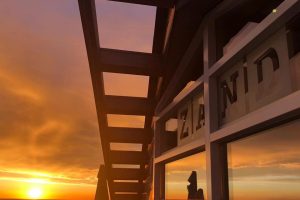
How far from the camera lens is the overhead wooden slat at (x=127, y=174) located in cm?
646

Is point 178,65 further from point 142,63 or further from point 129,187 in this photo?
point 129,187

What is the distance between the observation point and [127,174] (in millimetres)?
6535

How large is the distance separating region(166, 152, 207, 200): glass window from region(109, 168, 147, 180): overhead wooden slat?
2.14 meters

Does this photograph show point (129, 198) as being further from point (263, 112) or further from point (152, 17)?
point (263, 112)

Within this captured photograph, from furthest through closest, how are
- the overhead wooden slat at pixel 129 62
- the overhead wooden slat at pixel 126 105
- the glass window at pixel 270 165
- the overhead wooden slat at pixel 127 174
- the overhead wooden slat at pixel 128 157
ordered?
1. the overhead wooden slat at pixel 127 174
2. the overhead wooden slat at pixel 128 157
3. the overhead wooden slat at pixel 126 105
4. the overhead wooden slat at pixel 129 62
5. the glass window at pixel 270 165

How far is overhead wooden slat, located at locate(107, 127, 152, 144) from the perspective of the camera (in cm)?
524

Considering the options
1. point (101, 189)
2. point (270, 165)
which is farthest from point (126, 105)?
point (270, 165)

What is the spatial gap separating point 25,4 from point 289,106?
3537mm

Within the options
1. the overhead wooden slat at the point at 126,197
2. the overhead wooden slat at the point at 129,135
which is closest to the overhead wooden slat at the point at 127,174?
the overhead wooden slat at the point at 126,197

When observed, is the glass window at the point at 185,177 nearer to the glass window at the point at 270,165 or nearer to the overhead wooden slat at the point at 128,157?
the glass window at the point at 270,165

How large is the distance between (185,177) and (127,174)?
120 inches

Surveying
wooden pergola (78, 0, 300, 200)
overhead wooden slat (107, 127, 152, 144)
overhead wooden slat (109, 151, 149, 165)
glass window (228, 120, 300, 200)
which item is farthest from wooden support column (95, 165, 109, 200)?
glass window (228, 120, 300, 200)

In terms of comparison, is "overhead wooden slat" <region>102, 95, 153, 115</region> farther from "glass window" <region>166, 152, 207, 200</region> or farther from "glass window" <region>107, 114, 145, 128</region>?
"glass window" <region>166, 152, 207, 200</region>

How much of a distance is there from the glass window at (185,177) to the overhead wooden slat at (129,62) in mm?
1183
